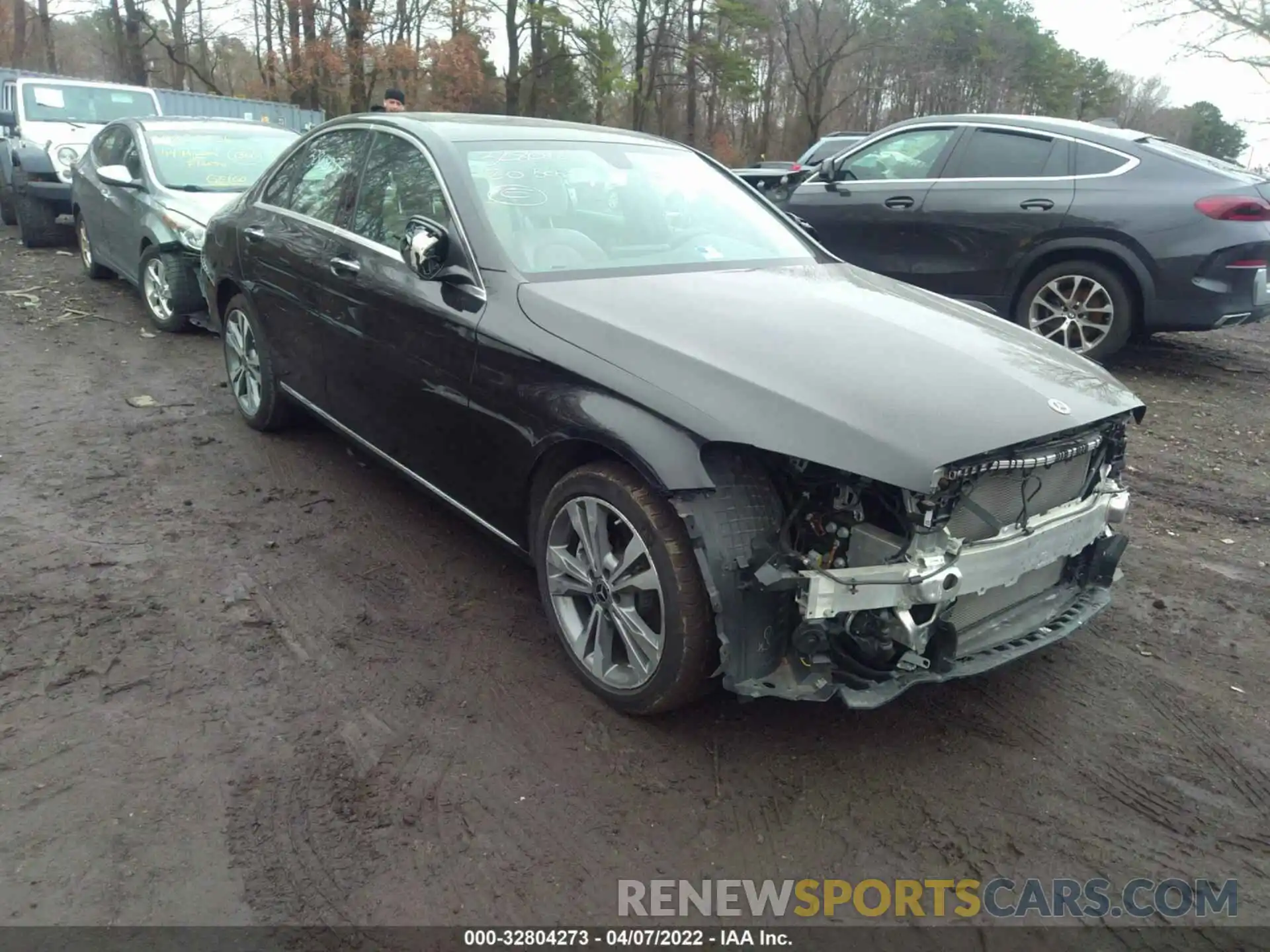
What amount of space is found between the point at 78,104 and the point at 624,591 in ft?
42.6

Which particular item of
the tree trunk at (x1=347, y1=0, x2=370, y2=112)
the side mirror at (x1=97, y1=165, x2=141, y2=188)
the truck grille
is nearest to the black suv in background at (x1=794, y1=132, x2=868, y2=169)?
the side mirror at (x1=97, y1=165, x2=141, y2=188)

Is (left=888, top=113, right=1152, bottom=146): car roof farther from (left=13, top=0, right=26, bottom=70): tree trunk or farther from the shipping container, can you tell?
(left=13, top=0, right=26, bottom=70): tree trunk

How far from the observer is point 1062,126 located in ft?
23.5

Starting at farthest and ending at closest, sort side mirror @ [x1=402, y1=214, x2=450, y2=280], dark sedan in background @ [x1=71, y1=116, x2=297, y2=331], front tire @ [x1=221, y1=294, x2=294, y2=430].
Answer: dark sedan in background @ [x1=71, y1=116, x2=297, y2=331], front tire @ [x1=221, y1=294, x2=294, y2=430], side mirror @ [x1=402, y1=214, x2=450, y2=280]

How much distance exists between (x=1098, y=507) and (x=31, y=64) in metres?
45.8

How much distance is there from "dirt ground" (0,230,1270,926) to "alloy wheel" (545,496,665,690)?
179 mm

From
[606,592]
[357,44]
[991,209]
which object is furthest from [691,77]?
[606,592]

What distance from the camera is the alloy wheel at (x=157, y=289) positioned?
736 cm

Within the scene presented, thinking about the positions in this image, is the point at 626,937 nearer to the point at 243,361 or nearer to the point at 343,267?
the point at 343,267

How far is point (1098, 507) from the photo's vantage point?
3045mm

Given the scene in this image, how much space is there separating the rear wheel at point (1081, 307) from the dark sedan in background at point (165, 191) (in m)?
5.87

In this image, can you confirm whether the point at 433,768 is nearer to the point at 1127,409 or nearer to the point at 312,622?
the point at 312,622

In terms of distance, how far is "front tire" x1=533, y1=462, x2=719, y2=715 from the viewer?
2.66 m

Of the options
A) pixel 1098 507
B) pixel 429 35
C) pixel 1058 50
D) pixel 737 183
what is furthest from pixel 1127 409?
pixel 1058 50
